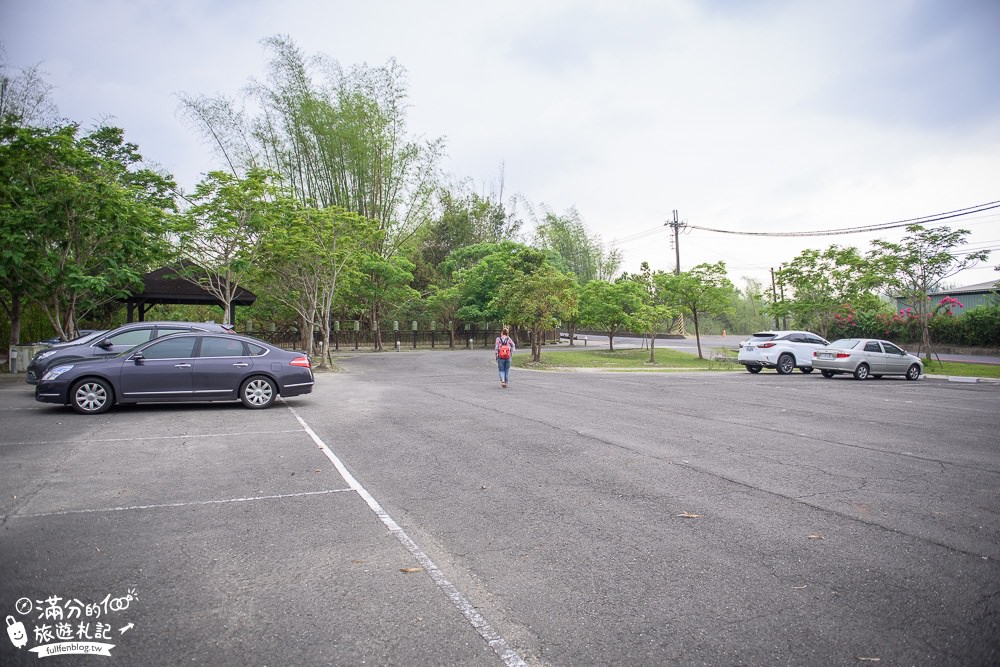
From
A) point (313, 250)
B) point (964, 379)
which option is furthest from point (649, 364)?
point (313, 250)

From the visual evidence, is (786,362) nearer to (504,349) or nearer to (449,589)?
(504,349)

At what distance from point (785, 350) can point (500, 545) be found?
21191 mm

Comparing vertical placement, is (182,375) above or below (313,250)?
below

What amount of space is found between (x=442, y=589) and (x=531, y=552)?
81cm

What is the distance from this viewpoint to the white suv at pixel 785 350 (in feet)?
74.2

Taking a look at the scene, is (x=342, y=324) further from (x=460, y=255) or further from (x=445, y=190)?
(x=445, y=190)

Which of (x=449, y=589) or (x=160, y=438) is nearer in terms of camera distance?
(x=449, y=589)

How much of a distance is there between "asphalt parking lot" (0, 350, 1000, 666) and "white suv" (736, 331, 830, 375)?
14033 millimetres

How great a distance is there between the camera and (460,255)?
47.0 m

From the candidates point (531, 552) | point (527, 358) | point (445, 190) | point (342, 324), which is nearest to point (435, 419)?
point (531, 552)

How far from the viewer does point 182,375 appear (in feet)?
35.9

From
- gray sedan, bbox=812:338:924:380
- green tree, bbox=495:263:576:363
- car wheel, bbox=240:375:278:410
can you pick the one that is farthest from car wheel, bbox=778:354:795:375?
car wheel, bbox=240:375:278:410

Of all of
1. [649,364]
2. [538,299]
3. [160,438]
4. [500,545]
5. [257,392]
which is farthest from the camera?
[649,364]

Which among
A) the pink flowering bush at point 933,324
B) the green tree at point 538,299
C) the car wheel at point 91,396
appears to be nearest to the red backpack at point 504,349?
the car wheel at point 91,396
